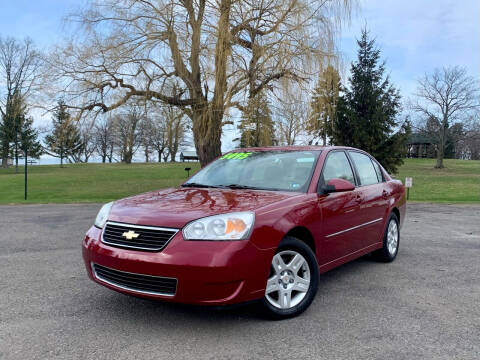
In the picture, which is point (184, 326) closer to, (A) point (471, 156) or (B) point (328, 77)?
(B) point (328, 77)

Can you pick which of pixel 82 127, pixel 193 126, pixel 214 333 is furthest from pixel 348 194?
pixel 82 127

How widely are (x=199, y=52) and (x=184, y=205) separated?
32.2 ft

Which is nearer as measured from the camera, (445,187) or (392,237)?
(392,237)

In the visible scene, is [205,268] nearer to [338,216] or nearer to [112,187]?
[338,216]

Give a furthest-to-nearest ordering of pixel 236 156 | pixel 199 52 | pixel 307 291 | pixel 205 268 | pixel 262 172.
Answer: pixel 199 52 → pixel 236 156 → pixel 262 172 → pixel 307 291 → pixel 205 268

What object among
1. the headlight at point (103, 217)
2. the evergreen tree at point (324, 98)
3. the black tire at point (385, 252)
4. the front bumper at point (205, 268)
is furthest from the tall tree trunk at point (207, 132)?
the front bumper at point (205, 268)

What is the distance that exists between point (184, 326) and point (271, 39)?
10.3 meters

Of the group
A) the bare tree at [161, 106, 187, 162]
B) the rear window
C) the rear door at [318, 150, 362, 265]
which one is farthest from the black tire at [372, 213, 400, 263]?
the bare tree at [161, 106, 187, 162]

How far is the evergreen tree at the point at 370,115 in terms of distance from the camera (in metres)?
27.3

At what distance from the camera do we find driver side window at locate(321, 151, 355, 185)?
4.41 metres

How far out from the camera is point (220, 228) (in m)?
3.13

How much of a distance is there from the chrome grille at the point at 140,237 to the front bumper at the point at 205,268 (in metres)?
0.05

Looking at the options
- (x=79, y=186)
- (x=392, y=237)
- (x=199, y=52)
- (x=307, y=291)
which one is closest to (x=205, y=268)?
(x=307, y=291)

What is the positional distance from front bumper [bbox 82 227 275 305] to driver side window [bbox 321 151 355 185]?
4.99 ft
